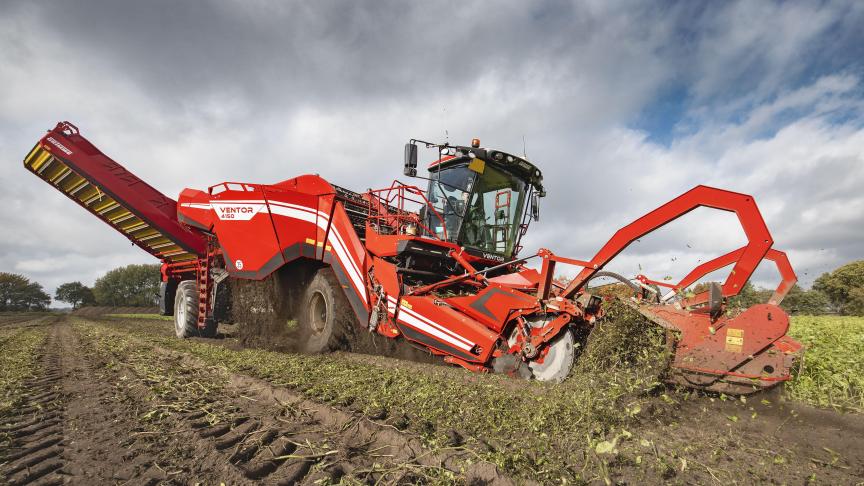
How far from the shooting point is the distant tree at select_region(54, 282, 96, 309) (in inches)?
3071

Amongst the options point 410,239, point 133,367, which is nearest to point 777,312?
point 410,239

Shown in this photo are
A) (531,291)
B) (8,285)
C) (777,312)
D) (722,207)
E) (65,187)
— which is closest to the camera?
(777,312)

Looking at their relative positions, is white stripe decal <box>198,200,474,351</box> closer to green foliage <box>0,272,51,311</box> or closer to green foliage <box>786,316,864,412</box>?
green foliage <box>786,316,864,412</box>

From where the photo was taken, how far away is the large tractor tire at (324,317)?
5.45 m

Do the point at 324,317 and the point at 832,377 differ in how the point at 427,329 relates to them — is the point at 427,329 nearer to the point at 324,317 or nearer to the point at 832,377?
the point at 324,317

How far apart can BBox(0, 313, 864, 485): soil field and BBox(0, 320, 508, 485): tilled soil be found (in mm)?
10

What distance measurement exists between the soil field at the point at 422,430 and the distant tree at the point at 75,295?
97.6 metres

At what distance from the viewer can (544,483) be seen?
5.89 ft

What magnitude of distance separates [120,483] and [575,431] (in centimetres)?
231

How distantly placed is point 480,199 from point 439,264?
3.52 feet

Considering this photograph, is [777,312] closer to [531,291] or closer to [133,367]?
[531,291]

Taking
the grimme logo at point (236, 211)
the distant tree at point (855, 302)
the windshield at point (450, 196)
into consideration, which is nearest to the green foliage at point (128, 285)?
the grimme logo at point (236, 211)

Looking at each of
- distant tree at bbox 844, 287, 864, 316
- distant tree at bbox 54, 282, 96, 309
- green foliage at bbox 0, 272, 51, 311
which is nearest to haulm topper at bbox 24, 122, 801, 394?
distant tree at bbox 844, 287, 864, 316

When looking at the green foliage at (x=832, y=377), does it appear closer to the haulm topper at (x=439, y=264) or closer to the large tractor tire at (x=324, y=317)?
the haulm topper at (x=439, y=264)
